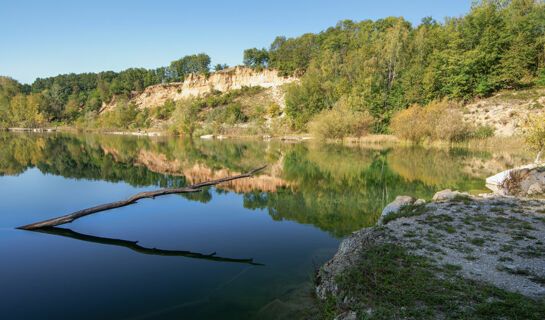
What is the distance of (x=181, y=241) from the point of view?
7262mm

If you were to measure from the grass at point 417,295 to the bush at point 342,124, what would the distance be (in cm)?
3756

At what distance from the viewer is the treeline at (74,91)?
250 feet

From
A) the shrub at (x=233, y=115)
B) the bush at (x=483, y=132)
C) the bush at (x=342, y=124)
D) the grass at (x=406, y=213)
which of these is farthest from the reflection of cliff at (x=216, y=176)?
the shrub at (x=233, y=115)

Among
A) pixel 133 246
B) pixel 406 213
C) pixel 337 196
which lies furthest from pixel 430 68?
pixel 133 246

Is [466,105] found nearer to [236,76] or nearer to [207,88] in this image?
[236,76]

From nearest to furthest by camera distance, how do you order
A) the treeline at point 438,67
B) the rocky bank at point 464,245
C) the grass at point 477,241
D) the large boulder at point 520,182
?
the rocky bank at point 464,245 < the grass at point 477,241 < the large boulder at point 520,182 < the treeline at point 438,67

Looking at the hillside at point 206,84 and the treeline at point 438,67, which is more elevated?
the hillside at point 206,84

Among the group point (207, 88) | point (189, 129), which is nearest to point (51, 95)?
point (207, 88)

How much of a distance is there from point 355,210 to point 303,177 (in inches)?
248

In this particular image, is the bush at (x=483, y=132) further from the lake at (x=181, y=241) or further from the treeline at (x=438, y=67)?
the lake at (x=181, y=241)

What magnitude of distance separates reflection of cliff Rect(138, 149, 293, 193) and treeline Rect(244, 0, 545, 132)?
102 ft

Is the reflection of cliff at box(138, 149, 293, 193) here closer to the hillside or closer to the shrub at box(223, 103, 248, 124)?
the shrub at box(223, 103, 248, 124)

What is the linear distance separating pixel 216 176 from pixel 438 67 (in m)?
43.2

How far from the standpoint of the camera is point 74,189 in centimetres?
1256
